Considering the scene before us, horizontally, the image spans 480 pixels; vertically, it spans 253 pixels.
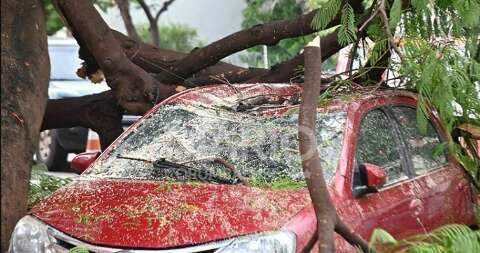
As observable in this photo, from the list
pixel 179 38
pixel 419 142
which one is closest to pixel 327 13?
pixel 419 142

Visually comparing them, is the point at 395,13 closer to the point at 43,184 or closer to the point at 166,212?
the point at 166,212

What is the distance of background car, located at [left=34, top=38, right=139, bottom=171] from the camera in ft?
43.0

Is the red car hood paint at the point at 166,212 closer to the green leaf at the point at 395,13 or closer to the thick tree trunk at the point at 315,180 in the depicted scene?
the thick tree trunk at the point at 315,180

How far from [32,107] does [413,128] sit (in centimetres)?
268

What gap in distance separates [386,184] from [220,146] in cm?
106

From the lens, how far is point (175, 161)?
5.27m

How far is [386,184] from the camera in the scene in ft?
16.6

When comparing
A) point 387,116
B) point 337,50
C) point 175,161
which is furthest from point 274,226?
point 337,50

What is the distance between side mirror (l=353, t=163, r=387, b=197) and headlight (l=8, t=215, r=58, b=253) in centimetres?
174

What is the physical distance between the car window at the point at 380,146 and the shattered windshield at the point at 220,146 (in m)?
0.19

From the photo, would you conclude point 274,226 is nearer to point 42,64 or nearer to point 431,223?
point 431,223

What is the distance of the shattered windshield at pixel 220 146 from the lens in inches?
195

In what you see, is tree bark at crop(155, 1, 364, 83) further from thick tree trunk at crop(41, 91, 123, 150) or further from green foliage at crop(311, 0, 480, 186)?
green foliage at crop(311, 0, 480, 186)

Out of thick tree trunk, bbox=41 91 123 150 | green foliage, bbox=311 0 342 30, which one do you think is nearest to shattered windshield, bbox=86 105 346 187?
green foliage, bbox=311 0 342 30
